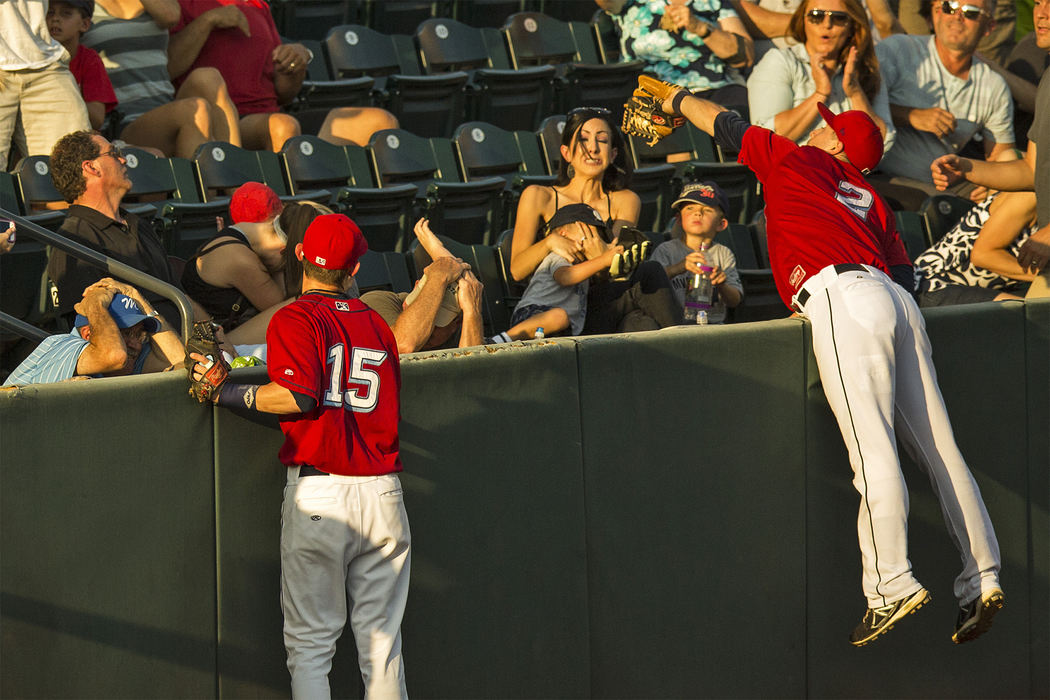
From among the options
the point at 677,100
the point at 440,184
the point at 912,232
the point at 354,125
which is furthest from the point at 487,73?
the point at 677,100

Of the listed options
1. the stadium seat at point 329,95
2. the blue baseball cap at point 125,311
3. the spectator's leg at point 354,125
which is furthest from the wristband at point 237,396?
the stadium seat at point 329,95

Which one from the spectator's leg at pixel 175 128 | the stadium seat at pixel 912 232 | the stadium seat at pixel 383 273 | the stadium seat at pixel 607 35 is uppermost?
the stadium seat at pixel 607 35

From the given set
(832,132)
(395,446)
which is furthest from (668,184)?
(395,446)

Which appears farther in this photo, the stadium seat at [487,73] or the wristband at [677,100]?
the stadium seat at [487,73]

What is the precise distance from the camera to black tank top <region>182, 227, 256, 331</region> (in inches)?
214

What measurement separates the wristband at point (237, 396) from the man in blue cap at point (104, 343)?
0.50 metres

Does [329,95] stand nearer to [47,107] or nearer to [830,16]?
[47,107]

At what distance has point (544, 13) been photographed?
999 cm

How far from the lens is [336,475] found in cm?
381

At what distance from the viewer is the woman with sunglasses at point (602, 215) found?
231 inches

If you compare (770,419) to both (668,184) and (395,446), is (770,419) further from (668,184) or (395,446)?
(668,184)

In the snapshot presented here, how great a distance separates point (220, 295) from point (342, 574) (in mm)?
1933

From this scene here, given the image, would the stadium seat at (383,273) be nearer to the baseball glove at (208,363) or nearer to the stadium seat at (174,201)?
the stadium seat at (174,201)

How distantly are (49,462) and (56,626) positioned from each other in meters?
0.44
